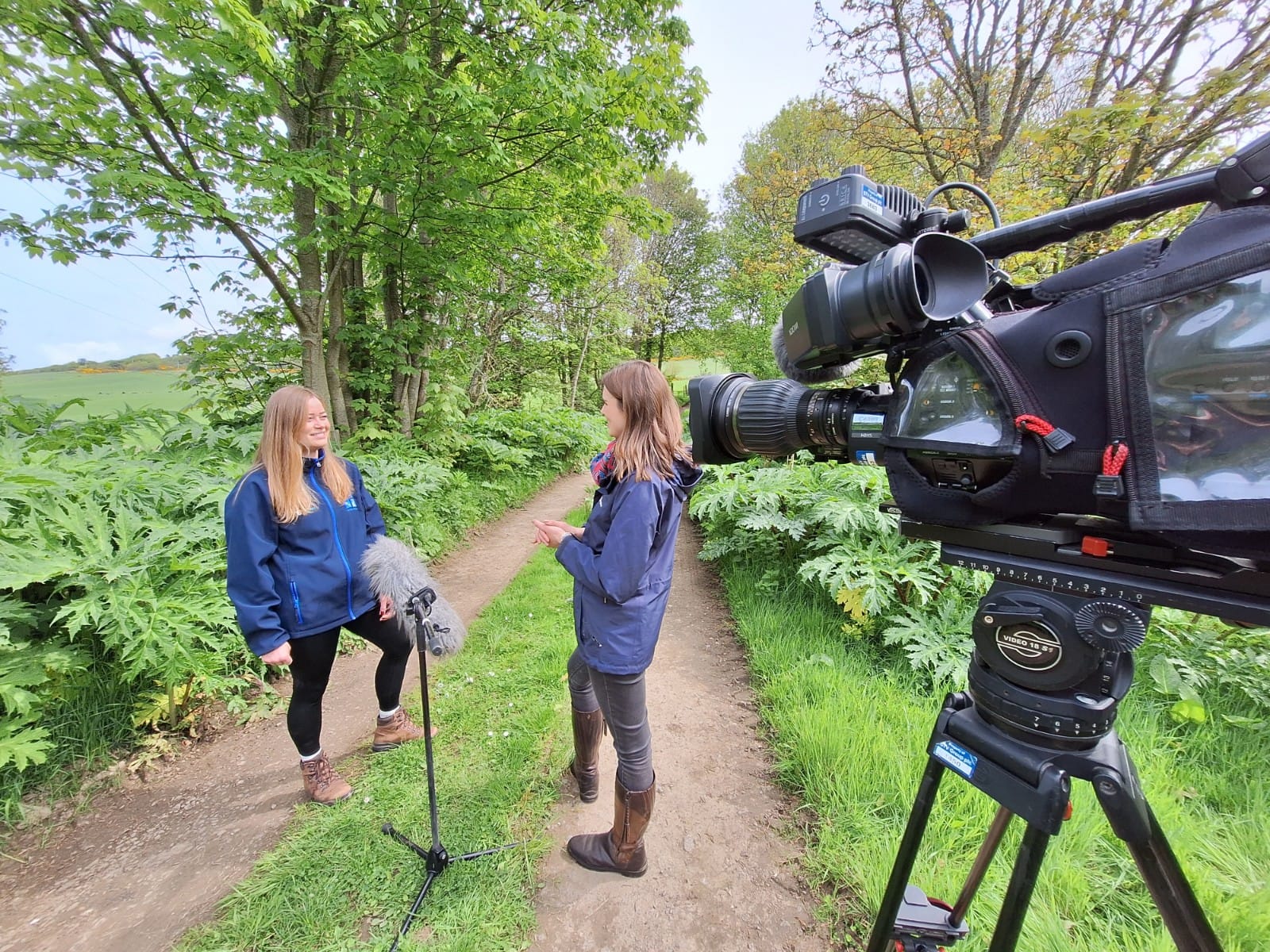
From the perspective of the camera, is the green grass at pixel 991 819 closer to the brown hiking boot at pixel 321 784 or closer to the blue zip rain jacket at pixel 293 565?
the brown hiking boot at pixel 321 784

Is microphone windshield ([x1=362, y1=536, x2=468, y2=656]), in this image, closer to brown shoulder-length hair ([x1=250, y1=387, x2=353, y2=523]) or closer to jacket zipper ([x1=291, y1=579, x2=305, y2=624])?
jacket zipper ([x1=291, y1=579, x2=305, y2=624])

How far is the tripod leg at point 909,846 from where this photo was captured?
1.10 metres

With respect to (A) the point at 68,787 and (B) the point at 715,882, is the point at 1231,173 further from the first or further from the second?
(A) the point at 68,787

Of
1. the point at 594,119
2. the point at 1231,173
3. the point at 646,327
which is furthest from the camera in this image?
the point at 646,327

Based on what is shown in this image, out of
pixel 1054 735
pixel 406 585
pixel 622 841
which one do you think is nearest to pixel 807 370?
pixel 1054 735

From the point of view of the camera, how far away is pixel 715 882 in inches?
82.0

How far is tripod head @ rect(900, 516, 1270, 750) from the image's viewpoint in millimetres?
820

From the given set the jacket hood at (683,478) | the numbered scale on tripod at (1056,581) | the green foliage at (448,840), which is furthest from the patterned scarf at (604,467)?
the green foliage at (448,840)

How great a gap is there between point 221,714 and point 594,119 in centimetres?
610

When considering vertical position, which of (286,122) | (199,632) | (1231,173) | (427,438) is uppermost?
(286,122)

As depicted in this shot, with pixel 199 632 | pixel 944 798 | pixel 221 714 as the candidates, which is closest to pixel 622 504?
pixel 944 798

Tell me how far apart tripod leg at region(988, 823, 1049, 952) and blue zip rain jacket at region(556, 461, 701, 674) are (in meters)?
1.09

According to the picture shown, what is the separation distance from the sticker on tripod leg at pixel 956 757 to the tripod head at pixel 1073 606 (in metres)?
0.09

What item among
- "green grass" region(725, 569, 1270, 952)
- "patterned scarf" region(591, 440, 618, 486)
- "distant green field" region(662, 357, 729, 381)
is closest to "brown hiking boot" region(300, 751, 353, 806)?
"patterned scarf" region(591, 440, 618, 486)
